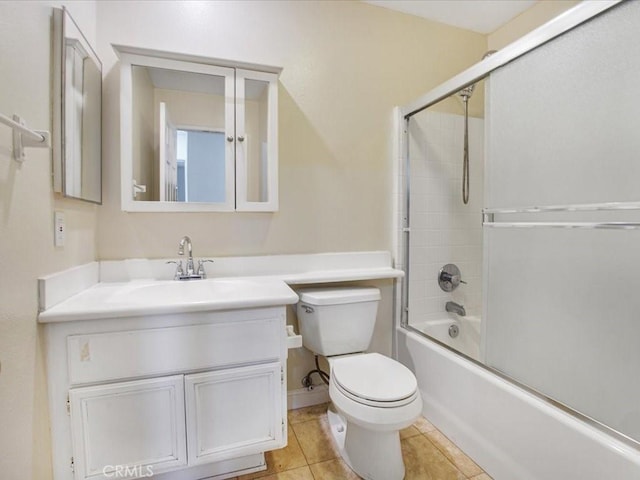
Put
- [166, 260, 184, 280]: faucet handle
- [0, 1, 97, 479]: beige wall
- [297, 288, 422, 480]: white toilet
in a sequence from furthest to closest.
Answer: [166, 260, 184, 280]: faucet handle < [297, 288, 422, 480]: white toilet < [0, 1, 97, 479]: beige wall

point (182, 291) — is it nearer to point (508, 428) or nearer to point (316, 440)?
point (316, 440)

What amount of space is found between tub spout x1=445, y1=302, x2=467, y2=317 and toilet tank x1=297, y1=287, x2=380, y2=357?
66 centimetres

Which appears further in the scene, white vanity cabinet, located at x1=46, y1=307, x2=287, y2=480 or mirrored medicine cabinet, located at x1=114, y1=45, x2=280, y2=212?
mirrored medicine cabinet, located at x1=114, y1=45, x2=280, y2=212

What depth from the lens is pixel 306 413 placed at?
1801mm

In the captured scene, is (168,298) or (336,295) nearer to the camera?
(168,298)

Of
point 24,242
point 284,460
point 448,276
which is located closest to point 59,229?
point 24,242

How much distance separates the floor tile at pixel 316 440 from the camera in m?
1.47

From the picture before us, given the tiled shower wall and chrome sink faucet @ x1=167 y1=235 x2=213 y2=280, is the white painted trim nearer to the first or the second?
the tiled shower wall

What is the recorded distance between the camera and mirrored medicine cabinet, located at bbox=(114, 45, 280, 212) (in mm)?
1494

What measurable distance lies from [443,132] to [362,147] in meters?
0.58

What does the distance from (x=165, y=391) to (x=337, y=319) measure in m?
0.82

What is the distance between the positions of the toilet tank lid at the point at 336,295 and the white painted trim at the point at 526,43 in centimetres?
113

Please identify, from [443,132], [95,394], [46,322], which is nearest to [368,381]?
[95,394]

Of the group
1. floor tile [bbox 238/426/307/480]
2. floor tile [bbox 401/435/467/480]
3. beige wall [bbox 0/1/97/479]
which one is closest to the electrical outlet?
beige wall [bbox 0/1/97/479]
